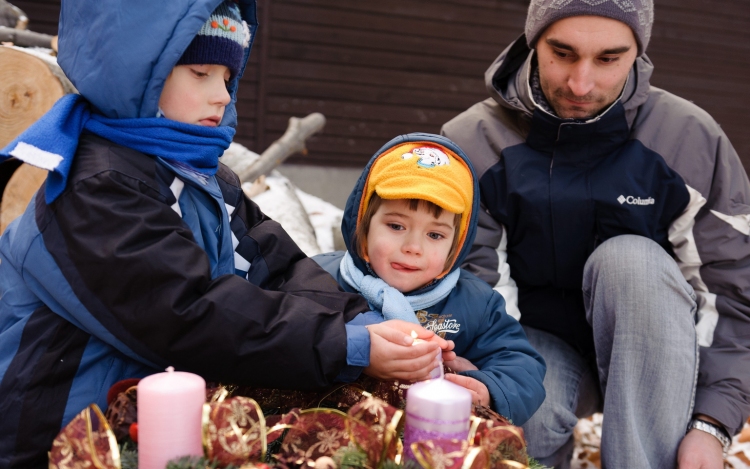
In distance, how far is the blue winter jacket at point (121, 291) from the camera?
161 centimetres

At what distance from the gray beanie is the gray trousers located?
2.51 feet

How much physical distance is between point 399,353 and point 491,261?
1100 mm

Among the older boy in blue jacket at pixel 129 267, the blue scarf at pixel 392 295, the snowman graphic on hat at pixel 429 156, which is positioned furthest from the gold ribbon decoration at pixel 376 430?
the snowman graphic on hat at pixel 429 156

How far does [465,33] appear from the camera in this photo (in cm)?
858

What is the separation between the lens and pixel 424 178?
2.16m

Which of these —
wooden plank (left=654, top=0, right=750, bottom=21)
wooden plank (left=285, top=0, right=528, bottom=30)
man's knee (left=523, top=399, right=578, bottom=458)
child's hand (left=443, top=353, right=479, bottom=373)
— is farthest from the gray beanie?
wooden plank (left=654, top=0, right=750, bottom=21)

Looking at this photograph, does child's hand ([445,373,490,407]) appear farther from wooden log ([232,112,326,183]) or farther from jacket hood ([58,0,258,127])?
wooden log ([232,112,326,183])

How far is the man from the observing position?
2.38m

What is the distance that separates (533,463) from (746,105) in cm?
1028

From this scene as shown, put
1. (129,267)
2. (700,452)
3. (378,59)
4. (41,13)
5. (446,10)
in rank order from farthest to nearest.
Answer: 1. (446,10)
2. (378,59)
3. (41,13)
4. (700,452)
5. (129,267)

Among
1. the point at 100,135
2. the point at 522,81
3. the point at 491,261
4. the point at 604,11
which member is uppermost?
the point at 604,11

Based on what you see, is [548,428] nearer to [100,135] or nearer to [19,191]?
[100,135]

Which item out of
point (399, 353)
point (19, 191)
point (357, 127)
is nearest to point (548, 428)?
point (399, 353)

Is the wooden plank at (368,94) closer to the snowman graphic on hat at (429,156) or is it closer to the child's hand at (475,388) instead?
the snowman graphic on hat at (429,156)
